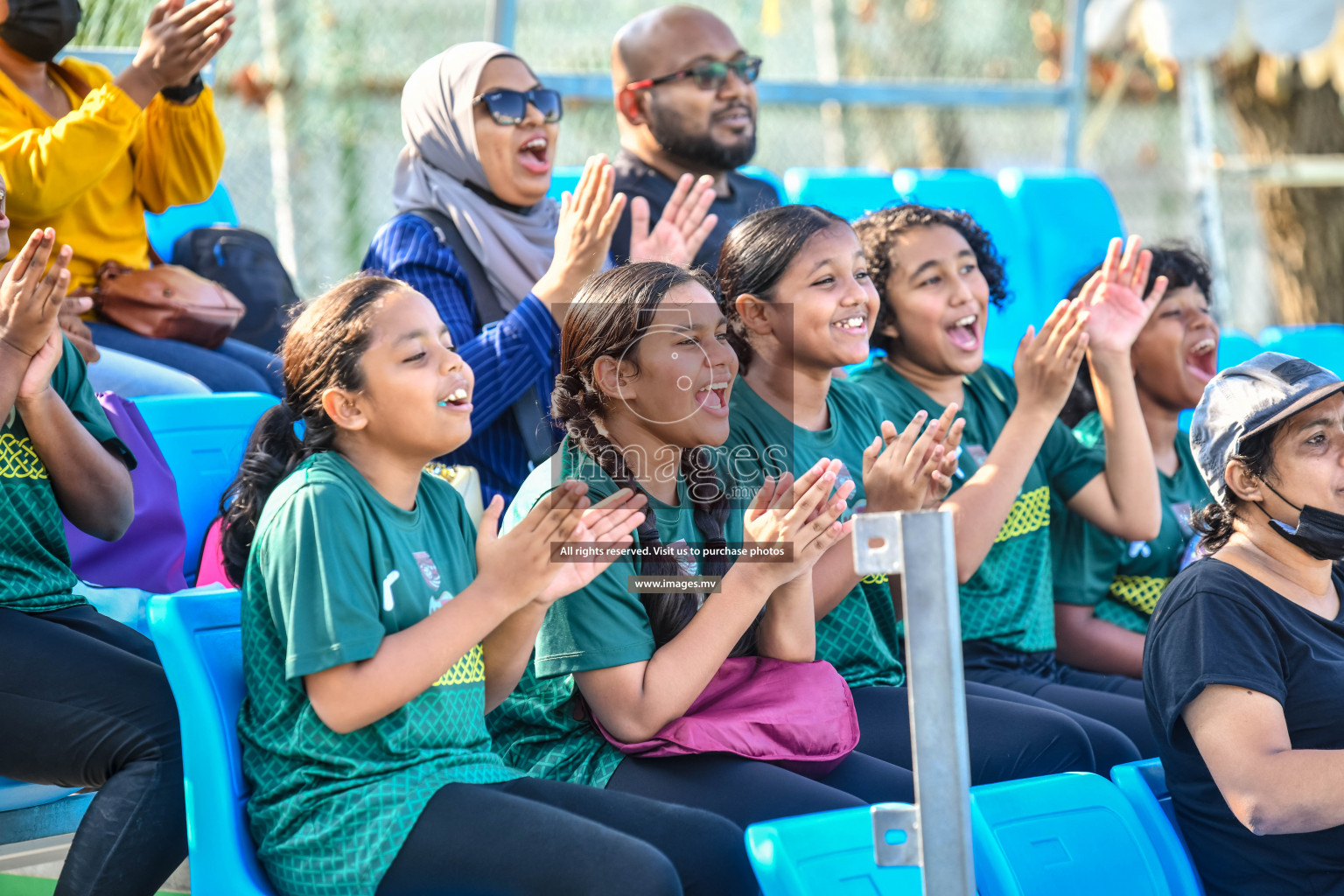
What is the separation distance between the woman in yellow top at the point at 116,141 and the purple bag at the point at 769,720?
→ 132cm

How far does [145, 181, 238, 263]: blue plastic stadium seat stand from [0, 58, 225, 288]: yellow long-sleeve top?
1.09ft

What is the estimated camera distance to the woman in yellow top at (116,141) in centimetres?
303

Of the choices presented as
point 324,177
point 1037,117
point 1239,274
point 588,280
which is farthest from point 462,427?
point 1239,274

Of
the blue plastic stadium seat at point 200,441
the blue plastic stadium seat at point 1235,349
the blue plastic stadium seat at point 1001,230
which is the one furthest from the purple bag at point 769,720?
the blue plastic stadium seat at point 1235,349

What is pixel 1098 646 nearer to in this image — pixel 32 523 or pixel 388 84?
pixel 32 523

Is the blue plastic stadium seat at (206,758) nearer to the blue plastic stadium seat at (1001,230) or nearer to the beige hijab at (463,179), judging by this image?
the beige hijab at (463,179)

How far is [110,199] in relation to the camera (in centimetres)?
340

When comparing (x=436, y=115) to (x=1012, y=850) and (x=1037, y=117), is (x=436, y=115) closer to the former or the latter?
(x=1012, y=850)

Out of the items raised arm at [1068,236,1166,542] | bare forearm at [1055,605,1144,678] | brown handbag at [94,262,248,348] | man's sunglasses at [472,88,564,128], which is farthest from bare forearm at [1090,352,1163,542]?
brown handbag at [94,262,248,348]

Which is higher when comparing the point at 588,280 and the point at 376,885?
the point at 588,280

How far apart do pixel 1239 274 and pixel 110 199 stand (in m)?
8.03

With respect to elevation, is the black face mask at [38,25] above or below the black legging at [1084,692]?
above

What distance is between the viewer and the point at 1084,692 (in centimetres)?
305

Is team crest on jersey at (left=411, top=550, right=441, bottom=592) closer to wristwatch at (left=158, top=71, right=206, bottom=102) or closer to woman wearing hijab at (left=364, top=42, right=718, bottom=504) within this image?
woman wearing hijab at (left=364, top=42, right=718, bottom=504)
